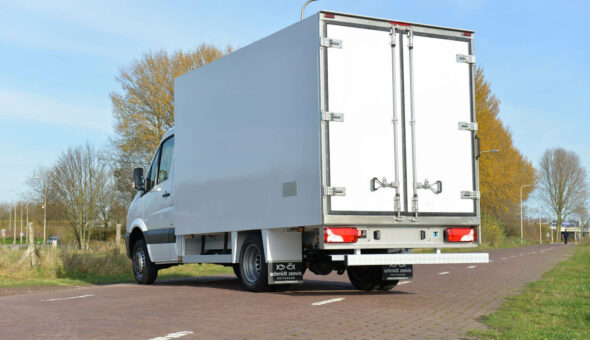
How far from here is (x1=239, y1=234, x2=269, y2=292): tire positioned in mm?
10742

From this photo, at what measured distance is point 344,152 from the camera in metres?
9.59

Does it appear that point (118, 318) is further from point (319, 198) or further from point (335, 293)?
point (335, 293)

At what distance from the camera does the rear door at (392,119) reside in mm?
9609

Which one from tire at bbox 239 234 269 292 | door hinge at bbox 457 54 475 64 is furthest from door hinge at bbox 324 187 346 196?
door hinge at bbox 457 54 475 64

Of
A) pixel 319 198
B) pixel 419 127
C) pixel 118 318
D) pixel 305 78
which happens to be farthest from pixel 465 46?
pixel 118 318

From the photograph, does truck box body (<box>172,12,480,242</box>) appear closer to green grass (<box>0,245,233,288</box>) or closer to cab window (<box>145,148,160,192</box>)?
cab window (<box>145,148,160,192</box>)

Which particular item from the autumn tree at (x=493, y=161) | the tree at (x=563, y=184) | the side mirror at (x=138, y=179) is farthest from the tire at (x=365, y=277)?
the tree at (x=563, y=184)

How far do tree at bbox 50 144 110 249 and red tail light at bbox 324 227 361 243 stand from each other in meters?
35.2

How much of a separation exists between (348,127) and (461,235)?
2.51 meters

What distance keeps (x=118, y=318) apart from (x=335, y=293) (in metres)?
4.33

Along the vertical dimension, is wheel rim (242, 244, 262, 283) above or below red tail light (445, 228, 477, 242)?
below

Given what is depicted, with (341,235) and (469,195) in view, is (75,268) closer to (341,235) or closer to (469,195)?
(341,235)

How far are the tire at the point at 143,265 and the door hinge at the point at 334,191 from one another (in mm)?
5921

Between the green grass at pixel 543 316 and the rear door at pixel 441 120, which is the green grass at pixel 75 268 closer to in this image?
the rear door at pixel 441 120
